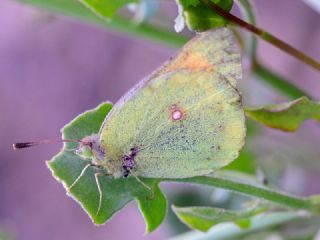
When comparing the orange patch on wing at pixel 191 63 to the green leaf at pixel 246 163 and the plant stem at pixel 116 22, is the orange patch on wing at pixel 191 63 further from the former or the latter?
the green leaf at pixel 246 163

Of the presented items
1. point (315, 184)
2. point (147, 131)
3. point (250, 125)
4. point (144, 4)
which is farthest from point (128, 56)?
point (147, 131)

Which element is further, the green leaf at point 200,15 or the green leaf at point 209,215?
the green leaf at point 209,215

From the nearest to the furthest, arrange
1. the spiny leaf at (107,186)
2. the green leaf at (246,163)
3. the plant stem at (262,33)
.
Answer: the plant stem at (262,33), the spiny leaf at (107,186), the green leaf at (246,163)

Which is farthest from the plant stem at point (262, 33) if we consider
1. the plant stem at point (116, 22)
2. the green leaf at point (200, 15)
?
the plant stem at point (116, 22)

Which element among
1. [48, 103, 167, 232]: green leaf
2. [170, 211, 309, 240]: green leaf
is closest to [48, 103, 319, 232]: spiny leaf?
[48, 103, 167, 232]: green leaf

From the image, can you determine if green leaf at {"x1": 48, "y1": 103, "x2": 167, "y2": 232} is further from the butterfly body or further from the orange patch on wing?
the orange patch on wing

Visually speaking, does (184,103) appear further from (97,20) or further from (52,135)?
(52,135)
